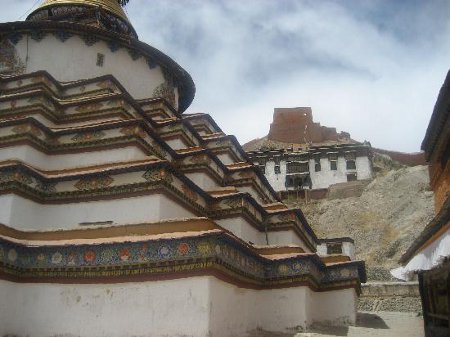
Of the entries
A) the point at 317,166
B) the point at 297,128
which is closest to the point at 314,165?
the point at 317,166

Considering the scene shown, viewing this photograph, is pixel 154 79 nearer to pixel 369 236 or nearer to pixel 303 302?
pixel 303 302

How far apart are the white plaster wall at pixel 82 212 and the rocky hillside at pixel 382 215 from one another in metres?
24.1

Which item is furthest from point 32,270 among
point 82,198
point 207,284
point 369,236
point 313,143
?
point 313,143

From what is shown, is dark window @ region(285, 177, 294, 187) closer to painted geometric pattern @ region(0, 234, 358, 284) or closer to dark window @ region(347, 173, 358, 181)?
dark window @ region(347, 173, 358, 181)

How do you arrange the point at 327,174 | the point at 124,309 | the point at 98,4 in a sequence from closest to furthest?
the point at 124,309 → the point at 98,4 → the point at 327,174

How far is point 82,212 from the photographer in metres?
9.56

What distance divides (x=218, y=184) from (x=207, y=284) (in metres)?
5.25

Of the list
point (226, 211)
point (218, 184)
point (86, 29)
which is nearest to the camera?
point (226, 211)

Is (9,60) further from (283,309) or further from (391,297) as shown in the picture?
(391,297)

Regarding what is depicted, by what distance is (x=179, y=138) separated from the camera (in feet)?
42.1

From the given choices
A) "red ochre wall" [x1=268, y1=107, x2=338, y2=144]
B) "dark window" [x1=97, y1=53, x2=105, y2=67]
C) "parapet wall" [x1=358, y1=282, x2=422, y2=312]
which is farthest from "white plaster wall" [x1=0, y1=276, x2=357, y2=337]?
"red ochre wall" [x1=268, y1=107, x2=338, y2=144]

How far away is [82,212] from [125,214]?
949 mm

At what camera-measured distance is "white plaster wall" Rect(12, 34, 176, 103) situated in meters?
14.0

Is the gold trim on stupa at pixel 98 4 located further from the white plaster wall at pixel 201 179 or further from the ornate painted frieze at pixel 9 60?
the white plaster wall at pixel 201 179
